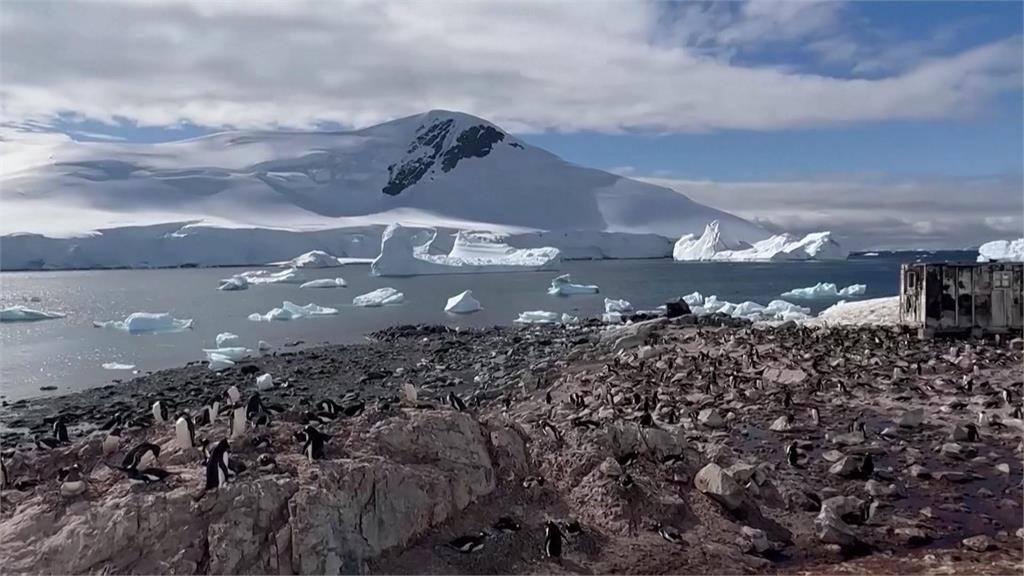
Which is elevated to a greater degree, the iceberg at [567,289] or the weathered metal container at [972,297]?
the weathered metal container at [972,297]

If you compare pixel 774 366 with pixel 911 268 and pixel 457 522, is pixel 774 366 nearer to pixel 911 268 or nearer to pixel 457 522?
pixel 911 268

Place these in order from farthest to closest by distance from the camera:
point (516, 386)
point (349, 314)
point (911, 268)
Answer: point (349, 314) → point (911, 268) → point (516, 386)

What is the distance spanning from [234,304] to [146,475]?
34568 millimetres

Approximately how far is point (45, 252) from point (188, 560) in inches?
3268

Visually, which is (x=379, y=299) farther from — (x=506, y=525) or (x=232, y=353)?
(x=506, y=525)

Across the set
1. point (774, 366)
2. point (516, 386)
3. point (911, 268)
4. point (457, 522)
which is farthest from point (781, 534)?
point (911, 268)

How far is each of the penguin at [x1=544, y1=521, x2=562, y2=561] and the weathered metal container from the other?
12682 mm

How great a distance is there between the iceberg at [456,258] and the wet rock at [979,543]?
51929 millimetres

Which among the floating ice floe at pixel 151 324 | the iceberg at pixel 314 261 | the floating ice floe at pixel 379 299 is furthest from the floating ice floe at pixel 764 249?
the floating ice floe at pixel 151 324

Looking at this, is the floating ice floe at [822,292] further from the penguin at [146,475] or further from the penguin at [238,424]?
the penguin at [146,475]

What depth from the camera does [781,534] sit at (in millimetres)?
7355

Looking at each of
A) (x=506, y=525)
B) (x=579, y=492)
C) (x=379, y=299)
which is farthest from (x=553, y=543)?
(x=379, y=299)

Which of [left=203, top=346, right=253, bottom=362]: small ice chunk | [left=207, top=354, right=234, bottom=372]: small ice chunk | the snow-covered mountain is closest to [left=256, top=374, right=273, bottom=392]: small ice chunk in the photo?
[left=207, top=354, right=234, bottom=372]: small ice chunk

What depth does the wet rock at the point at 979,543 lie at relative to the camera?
699 cm
